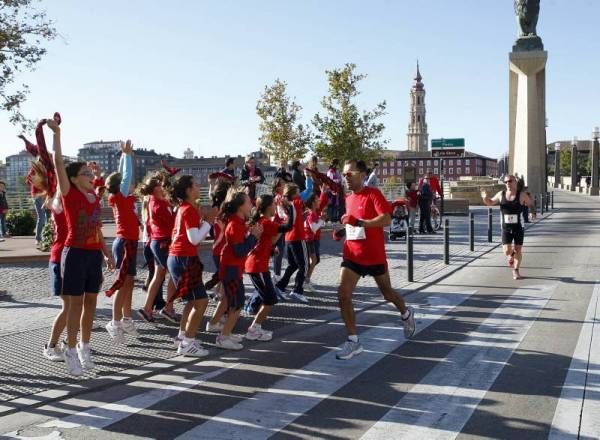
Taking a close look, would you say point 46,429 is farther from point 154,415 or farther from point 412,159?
point 412,159

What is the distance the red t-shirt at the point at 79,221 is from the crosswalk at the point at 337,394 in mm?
1307

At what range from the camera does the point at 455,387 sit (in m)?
5.54

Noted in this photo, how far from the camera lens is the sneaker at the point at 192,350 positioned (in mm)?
6660

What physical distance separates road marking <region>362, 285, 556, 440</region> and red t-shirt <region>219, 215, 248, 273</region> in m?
2.27

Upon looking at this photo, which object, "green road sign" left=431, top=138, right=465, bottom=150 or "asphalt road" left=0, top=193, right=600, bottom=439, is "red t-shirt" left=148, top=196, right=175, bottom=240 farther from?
"green road sign" left=431, top=138, right=465, bottom=150

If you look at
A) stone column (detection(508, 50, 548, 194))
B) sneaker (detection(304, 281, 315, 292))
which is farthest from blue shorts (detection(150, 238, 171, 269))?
stone column (detection(508, 50, 548, 194))

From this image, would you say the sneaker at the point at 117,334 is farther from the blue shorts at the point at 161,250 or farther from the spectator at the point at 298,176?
the spectator at the point at 298,176

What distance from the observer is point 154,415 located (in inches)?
195

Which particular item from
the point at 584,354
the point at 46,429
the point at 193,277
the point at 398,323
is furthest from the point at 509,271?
the point at 46,429

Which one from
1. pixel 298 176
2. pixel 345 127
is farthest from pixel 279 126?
pixel 298 176

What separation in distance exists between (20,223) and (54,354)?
16.4 meters

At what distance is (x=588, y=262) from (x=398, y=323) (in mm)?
7837

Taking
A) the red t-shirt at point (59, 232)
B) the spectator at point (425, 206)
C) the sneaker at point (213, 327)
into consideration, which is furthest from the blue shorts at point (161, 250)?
the spectator at point (425, 206)

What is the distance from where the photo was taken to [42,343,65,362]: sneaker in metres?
6.59
